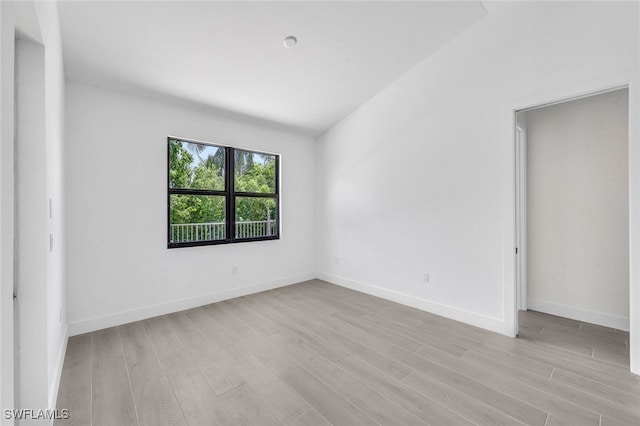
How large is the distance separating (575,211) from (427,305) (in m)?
1.98

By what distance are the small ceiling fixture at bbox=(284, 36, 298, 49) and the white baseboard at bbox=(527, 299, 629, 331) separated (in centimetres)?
411

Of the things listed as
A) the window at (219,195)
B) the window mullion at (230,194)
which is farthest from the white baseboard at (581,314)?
the window mullion at (230,194)

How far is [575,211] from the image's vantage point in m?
3.09

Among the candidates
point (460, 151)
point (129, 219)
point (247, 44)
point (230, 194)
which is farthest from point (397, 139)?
point (129, 219)

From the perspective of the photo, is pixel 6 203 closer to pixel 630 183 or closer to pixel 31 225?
pixel 31 225

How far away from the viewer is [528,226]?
11.3ft

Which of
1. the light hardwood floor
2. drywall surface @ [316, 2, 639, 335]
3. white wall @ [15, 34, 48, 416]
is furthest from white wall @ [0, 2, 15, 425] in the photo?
drywall surface @ [316, 2, 639, 335]

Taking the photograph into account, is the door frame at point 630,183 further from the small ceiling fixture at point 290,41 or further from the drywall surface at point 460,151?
the small ceiling fixture at point 290,41

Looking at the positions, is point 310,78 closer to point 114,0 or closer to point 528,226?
point 114,0

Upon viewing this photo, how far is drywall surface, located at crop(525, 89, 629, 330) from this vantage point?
283cm

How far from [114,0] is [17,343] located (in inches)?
94.3

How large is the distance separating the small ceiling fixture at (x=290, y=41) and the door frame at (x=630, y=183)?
7.37 feet

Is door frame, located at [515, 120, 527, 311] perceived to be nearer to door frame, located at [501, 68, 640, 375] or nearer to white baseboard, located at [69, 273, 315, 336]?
door frame, located at [501, 68, 640, 375]

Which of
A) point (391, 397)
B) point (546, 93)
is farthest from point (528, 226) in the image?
point (391, 397)
